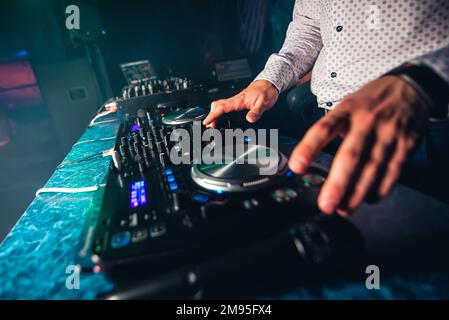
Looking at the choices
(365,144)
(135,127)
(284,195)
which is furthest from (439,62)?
(135,127)

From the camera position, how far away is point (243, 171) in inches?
22.0

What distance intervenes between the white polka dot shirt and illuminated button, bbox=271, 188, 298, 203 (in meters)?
0.31

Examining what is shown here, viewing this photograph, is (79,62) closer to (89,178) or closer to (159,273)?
(89,178)

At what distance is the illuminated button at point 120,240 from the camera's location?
0.39 metres

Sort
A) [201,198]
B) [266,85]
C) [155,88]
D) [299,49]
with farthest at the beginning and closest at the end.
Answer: [155,88]
[299,49]
[266,85]
[201,198]

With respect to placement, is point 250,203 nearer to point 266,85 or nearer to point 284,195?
point 284,195

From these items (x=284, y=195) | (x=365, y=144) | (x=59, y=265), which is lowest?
(x=59, y=265)

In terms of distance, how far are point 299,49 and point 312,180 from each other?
0.88 m

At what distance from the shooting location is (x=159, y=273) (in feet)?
1.24

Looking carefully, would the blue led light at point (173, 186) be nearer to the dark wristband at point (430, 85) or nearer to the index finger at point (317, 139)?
→ the index finger at point (317, 139)

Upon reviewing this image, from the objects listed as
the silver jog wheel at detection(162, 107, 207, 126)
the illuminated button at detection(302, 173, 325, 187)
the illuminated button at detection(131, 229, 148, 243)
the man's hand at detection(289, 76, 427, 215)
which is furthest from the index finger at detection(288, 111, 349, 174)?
the silver jog wheel at detection(162, 107, 207, 126)

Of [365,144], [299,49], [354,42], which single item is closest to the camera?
[365,144]

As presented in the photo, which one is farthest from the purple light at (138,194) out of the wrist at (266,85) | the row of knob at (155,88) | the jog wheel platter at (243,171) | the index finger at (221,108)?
the row of knob at (155,88)

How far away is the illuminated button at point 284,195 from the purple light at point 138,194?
25 centimetres
